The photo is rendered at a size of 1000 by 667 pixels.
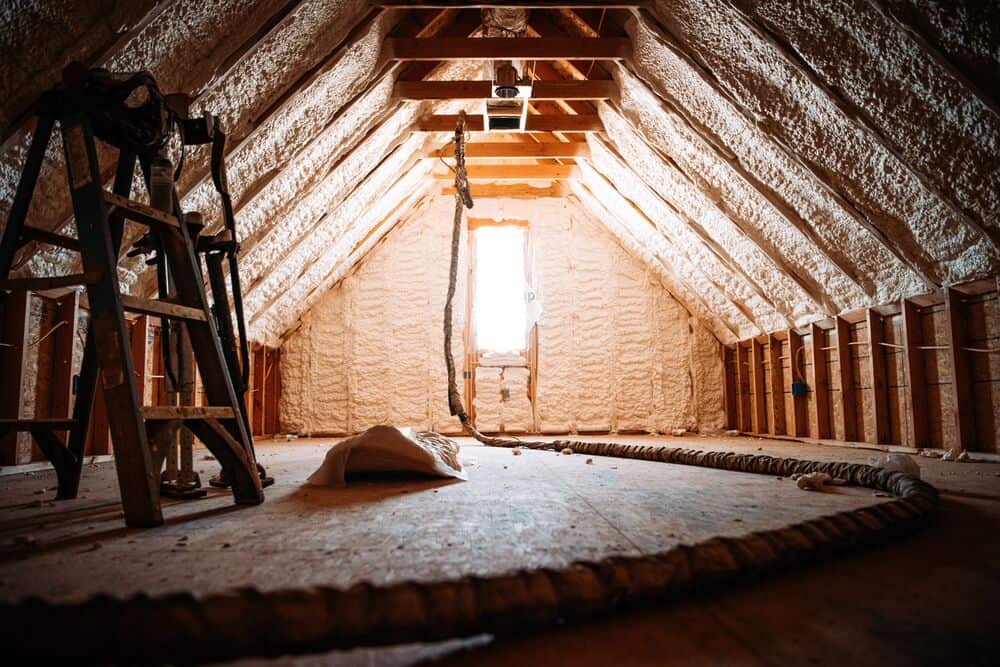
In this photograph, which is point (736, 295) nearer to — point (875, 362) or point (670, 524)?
point (875, 362)

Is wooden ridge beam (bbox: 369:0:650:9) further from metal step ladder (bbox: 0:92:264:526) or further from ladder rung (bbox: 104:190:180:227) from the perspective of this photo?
ladder rung (bbox: 104:190:180:227)

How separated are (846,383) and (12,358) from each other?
18.9 feet

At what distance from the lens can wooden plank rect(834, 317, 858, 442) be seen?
495cm

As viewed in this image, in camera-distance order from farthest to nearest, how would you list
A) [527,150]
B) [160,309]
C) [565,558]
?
[527,150]
[160,309]
[565,558]

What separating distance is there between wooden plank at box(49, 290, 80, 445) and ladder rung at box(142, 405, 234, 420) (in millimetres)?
2493

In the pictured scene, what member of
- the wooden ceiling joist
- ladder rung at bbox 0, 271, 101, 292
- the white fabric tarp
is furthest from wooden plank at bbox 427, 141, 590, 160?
ladder rung at bbox 0, 271, 101, 292

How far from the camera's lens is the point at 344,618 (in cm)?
86

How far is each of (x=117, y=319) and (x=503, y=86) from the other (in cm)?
360

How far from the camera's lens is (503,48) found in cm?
417

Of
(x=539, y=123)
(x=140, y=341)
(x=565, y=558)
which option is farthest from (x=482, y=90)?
(x=565, y=558)

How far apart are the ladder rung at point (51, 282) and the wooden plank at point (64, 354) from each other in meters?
2.41

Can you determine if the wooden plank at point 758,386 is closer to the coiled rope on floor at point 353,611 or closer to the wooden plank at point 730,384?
the wooden plank at point 730,384

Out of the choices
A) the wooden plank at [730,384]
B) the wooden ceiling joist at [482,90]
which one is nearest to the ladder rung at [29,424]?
the wooden ceiling joist at [482,90]

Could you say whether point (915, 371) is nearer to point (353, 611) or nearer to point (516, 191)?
point (353, 611)
